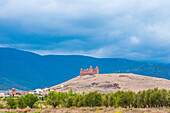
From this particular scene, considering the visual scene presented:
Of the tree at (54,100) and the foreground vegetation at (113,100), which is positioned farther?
the tree at (54,100)

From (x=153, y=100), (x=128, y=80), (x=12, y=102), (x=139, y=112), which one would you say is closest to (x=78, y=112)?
(x=139, y=112)

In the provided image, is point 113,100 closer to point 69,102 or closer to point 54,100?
point 69,102

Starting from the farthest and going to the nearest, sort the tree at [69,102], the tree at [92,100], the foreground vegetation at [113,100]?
the tree at [69,102]
the tree at [92,100]
the foreground vegetation at [113,100]

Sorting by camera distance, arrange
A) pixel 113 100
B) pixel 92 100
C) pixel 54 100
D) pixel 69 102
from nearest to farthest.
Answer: pixel 113 100 < pixel 92 100 < pixel 69 102 < pixel 54 100

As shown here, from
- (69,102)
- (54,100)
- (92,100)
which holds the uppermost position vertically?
(54,100)

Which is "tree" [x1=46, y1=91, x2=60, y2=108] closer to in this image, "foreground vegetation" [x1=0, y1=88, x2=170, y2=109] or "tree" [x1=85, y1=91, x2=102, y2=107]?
"foreground vegetation" [x1=0, y1=88, x2=170, y2=109]

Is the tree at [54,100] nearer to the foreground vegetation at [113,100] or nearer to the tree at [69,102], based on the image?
the foreground vegetation at [113,100]

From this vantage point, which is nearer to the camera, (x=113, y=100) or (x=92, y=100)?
(x=113, y=100)

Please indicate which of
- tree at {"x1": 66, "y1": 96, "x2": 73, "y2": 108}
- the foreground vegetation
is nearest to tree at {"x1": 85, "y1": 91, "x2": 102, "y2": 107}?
the foreground vegetation

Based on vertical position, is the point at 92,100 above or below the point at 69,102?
above

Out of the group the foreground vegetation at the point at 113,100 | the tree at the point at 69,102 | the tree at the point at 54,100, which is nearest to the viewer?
the foreground vegetation at the point at 113,100

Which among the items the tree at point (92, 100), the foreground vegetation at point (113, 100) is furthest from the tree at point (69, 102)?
the tree at point (92, 100)

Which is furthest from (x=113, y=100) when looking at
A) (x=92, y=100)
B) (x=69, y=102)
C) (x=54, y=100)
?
(x=54, y=100)

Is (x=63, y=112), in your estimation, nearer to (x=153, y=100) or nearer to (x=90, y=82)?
(x=153, y=100)
